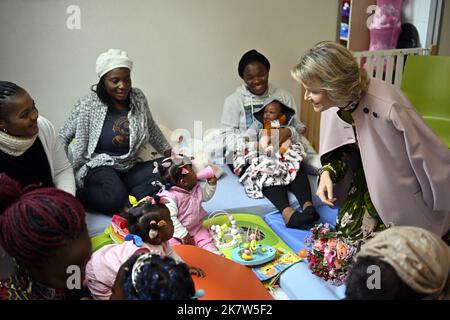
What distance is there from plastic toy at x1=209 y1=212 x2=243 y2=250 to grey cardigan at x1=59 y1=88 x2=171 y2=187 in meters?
0.60

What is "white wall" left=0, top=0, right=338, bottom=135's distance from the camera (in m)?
2.55

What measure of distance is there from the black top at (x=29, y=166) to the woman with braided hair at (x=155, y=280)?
0.94 meters

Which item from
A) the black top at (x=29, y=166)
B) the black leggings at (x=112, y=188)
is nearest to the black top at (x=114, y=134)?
the black leggings at (x=112, y=188)

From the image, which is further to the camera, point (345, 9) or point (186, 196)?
point (345, 9)

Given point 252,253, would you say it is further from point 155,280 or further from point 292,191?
point 155,280

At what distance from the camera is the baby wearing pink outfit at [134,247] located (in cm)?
144

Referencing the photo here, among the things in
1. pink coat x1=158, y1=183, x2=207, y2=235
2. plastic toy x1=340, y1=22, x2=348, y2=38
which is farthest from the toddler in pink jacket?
plastic toy x1=340, y1=22, x2=348, y2=38

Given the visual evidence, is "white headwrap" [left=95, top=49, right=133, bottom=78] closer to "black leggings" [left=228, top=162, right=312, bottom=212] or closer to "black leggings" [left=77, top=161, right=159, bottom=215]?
"black leggings" [left=77, top=161, right=159, bottom=215]

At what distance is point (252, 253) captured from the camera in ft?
6.66

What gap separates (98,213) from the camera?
2.31m

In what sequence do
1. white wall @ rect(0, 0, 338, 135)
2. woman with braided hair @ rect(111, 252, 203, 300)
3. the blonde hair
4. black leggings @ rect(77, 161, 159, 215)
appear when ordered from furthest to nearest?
white wall @ rect(0, 0, 338, 135)
black leggings @ rect(77, 161, 159, 215)
the blonde hair
woman with braided hair @ rect(111, 252, 203, 300)

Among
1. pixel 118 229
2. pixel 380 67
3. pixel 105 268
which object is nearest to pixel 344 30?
pixel 380 67

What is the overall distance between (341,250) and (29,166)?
1.24 m

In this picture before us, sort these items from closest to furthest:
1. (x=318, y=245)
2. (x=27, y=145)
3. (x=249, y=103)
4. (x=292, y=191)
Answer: (x=27, y=145)
(x=318, y=245)
(x=292, y=191)
(x=249, y=103)
